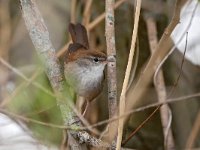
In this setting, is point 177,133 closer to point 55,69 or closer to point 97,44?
point 97,44

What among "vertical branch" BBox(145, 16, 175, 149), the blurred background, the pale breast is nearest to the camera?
the pale breast

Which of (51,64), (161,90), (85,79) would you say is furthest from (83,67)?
(51,64)

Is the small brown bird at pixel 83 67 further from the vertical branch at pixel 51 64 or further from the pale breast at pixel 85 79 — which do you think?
the vertical branch at pixel 51 64

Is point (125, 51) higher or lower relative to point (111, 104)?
higher

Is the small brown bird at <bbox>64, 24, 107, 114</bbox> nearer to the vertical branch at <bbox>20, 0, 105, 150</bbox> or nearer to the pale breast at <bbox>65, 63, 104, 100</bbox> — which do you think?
→ the pale breast at <bbox>65, 63, 104, 100</bbox>

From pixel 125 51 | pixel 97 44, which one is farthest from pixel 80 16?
pixel 125 51

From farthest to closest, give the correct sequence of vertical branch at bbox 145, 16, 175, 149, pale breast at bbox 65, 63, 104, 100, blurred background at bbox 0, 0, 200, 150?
blurred background at bbox 0, 0, 200, 150, vertical branch at bbox 145, 16, 175, 149, pale breast at bbox 65, 63, 104, 100

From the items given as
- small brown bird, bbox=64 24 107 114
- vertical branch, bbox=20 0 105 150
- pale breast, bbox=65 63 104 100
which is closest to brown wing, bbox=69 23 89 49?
small brown bird, bbox=64 24 107 114

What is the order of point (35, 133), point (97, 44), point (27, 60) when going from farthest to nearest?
point (27, 60), point (97, 44), point (35, 133)

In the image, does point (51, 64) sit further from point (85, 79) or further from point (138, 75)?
point (138, 75)
